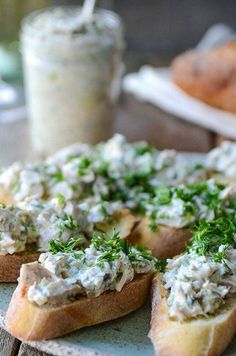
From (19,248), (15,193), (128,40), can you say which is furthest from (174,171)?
(128,40)

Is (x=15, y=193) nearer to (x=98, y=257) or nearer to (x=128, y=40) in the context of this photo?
(x=98, y=257)

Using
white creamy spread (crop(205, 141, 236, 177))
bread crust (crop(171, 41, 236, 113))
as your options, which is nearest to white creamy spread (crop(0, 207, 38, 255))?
white creamy spread (crop(205, 141, 236, 177))

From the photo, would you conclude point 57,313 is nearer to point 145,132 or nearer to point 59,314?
point 59,314

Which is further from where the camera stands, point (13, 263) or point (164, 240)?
point (164, 240)

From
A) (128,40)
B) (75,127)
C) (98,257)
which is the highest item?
(98,257)

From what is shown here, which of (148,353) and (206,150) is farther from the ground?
(148,353)

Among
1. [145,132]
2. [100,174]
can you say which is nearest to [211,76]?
[145,132]

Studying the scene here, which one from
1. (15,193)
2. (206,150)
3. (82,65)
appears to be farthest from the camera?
(206,150)
